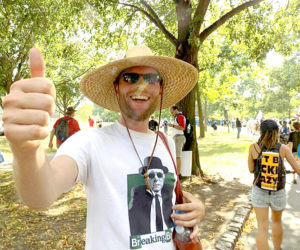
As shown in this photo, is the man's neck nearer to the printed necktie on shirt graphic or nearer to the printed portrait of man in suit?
A: the printed portrait of man in suit

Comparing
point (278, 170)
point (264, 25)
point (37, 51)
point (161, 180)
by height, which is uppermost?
point (264, 25)

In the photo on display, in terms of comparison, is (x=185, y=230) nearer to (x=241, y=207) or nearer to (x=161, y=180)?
(x=161, y=180)

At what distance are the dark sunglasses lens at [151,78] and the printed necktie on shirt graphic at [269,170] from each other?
2.34 metres

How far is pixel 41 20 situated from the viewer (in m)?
5.72

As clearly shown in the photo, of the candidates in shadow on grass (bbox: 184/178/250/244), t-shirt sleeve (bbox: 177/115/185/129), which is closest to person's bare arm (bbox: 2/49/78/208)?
shadow on grass (bbox: 184/178/250/244)

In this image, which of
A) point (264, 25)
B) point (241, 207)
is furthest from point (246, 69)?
point (241, 207)

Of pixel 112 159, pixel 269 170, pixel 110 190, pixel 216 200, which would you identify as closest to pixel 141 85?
pixel 112 159

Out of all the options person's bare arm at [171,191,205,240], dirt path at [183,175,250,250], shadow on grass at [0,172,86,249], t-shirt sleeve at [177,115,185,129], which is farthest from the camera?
t-shirt sleeve at [177,115,185,129]

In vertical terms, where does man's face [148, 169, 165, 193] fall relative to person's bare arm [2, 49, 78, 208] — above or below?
below

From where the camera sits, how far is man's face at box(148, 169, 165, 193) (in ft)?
4.99

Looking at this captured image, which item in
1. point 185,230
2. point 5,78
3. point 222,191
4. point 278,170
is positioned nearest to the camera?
point 185,230

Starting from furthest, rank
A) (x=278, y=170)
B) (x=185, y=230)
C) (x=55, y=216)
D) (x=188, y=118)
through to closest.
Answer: (x=188, y=118), (x=55, y=216), (x=278, y=170), (x=185, y=230)

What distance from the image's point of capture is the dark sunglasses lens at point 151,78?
5.77 feet

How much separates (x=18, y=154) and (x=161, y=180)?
0.93 metres
